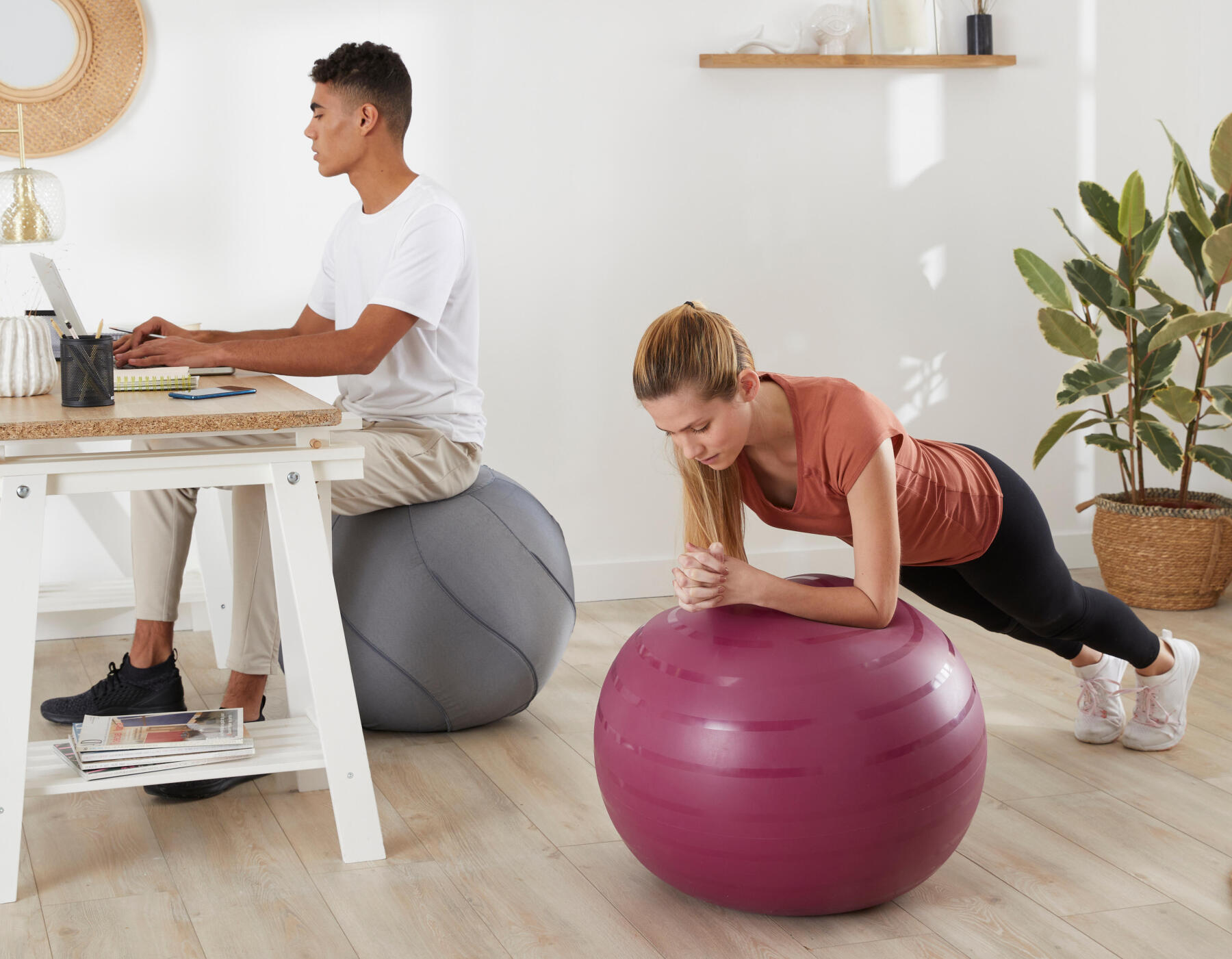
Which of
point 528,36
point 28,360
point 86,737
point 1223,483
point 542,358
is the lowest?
point 1223,483

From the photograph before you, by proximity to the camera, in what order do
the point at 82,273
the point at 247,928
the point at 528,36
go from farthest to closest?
the point at 528,36 < the point at 82,273 < the point at 247,928

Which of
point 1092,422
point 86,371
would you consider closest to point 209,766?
point 86,371

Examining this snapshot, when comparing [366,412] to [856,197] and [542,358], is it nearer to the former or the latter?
[542,358]

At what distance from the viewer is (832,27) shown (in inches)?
136

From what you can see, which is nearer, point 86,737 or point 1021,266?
point 86,737

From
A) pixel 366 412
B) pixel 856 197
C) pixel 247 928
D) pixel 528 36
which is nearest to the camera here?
pixel 247 928

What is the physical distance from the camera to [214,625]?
9.49 ft

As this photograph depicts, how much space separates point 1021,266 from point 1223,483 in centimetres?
105

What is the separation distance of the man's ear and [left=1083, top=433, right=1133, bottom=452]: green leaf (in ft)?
6.64

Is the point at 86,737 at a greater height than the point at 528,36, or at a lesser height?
lesser

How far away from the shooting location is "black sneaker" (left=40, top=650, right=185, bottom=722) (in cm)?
228

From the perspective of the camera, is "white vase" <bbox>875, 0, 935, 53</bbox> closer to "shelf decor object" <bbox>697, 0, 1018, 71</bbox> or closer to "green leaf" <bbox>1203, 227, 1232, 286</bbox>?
"shelf decor object" <bbox>697, 0, 1018, 71</bbox>

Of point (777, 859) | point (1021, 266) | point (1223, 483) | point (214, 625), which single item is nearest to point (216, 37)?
point (214, 625)

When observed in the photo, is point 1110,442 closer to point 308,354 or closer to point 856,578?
point 856,578
